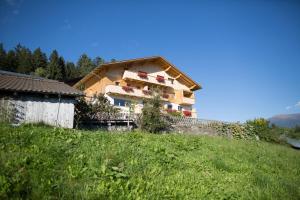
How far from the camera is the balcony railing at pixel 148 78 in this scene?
3812cm

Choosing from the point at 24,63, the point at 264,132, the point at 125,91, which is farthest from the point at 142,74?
the point at 24,63

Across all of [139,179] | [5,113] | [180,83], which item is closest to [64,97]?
[5,113]

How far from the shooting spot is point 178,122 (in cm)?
2534

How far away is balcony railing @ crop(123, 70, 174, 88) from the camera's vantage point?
38.1m

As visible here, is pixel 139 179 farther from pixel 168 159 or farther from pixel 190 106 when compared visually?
pixel 190 106

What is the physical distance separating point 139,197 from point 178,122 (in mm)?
20162

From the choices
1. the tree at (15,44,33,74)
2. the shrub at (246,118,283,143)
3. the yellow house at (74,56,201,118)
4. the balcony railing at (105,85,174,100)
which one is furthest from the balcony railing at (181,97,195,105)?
the tree at (15,44,33,74)

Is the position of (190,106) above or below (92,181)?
above

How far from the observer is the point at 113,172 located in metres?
6.23

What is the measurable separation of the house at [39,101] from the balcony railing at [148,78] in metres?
16.4

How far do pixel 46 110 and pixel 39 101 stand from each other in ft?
2.95

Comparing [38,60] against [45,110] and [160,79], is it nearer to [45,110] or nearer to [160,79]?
[160,79]

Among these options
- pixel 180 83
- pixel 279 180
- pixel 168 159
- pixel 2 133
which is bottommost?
pixel 279 180

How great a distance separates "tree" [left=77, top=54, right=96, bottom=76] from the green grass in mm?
75989
